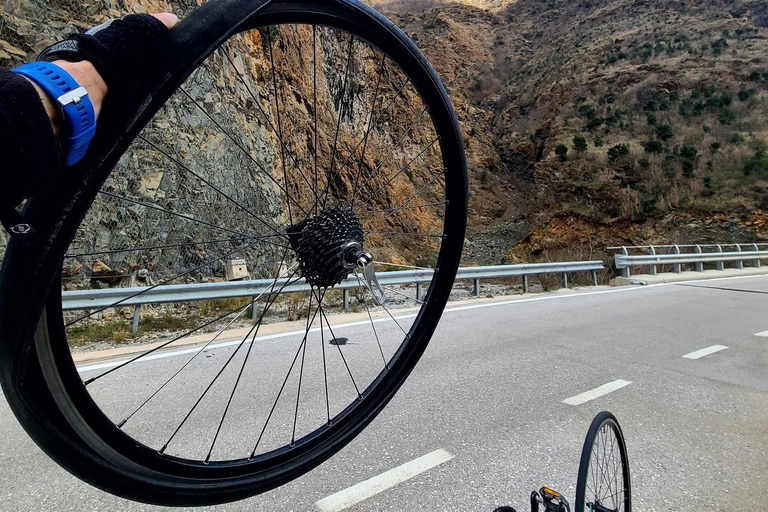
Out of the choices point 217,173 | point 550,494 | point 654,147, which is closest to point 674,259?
point 217,173

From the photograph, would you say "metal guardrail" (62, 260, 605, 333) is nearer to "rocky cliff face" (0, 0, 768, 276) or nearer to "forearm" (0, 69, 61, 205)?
"forearm" (0, 69, 61, 205)

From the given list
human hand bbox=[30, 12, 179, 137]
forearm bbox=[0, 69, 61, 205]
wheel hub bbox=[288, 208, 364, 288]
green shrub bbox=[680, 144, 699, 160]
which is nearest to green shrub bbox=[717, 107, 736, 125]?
green shrub bbox=[680, 144, 699, 160]

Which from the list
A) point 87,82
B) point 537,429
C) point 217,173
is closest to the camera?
point 87,82

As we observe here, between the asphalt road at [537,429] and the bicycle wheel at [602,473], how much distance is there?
51 centimetres

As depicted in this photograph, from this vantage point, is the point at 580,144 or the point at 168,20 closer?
the point at 168,20

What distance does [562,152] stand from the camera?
3722 cm

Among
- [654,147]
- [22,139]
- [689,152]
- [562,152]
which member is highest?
[562,152]

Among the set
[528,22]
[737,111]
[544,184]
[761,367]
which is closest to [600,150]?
[544,184]

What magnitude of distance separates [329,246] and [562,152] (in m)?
39.1

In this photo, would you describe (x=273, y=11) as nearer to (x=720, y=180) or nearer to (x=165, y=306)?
(x=165, y=306)

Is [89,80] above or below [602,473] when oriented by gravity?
above

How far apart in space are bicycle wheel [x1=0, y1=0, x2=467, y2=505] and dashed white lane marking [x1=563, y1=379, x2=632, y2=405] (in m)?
1.81

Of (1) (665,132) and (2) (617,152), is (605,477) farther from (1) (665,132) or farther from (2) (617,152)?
(1) (665,132)

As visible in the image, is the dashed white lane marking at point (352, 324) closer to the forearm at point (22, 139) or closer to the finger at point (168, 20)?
the finger at point (168, 20)
